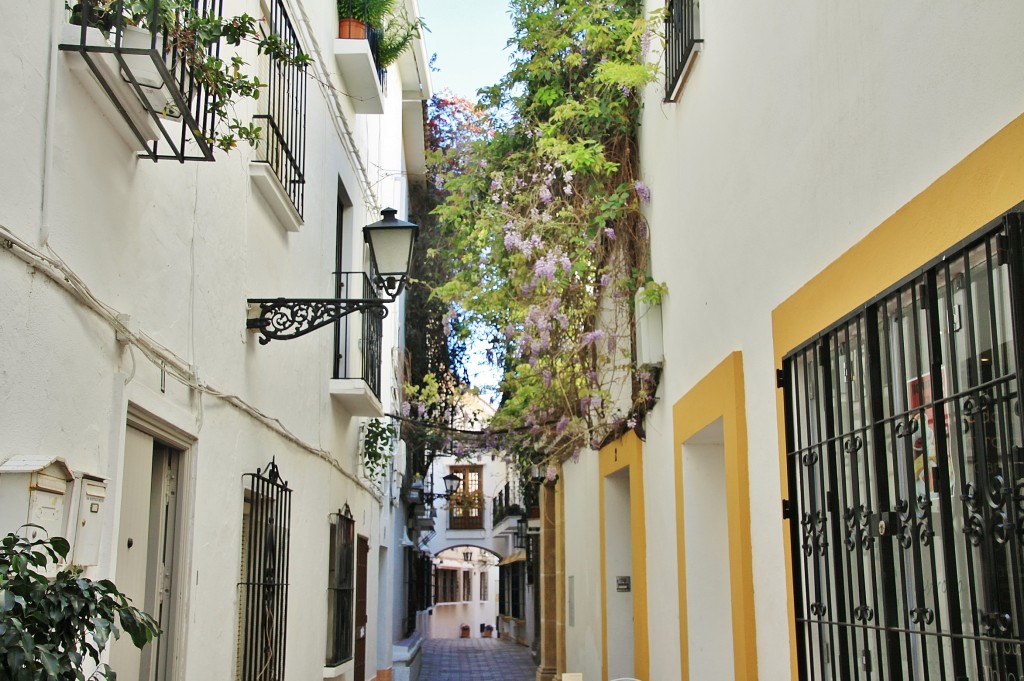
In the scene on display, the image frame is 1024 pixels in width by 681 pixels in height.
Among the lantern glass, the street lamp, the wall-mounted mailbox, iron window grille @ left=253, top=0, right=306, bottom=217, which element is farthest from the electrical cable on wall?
the street lamp

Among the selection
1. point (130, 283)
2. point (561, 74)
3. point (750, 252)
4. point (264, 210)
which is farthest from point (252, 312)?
point (561, 74)

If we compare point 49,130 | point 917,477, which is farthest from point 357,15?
point 917,477

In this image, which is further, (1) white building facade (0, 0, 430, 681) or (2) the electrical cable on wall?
(1) white building facade (0, 0, 430, 681)

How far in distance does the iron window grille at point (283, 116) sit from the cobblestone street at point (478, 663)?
15.1 metres

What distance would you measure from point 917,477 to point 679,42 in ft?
14.4

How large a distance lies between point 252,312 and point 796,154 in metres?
3.22

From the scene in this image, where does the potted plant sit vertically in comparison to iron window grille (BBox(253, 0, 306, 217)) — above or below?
above

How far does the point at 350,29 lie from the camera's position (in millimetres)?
9773

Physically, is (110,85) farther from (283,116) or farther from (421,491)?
(421,491)

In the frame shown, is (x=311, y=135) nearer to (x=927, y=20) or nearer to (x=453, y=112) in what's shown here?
(x=927, y=20)

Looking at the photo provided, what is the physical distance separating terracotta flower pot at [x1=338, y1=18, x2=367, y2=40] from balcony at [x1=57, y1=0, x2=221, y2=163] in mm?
5764

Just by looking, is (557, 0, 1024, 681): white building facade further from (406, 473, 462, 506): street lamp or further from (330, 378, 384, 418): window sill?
(406, 473, 462, 506): street lamp

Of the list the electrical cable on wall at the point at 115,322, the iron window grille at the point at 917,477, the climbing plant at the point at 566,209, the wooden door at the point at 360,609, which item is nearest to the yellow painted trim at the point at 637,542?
the climbing plant at the point at 566,209

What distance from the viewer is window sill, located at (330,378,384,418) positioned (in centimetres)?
933
